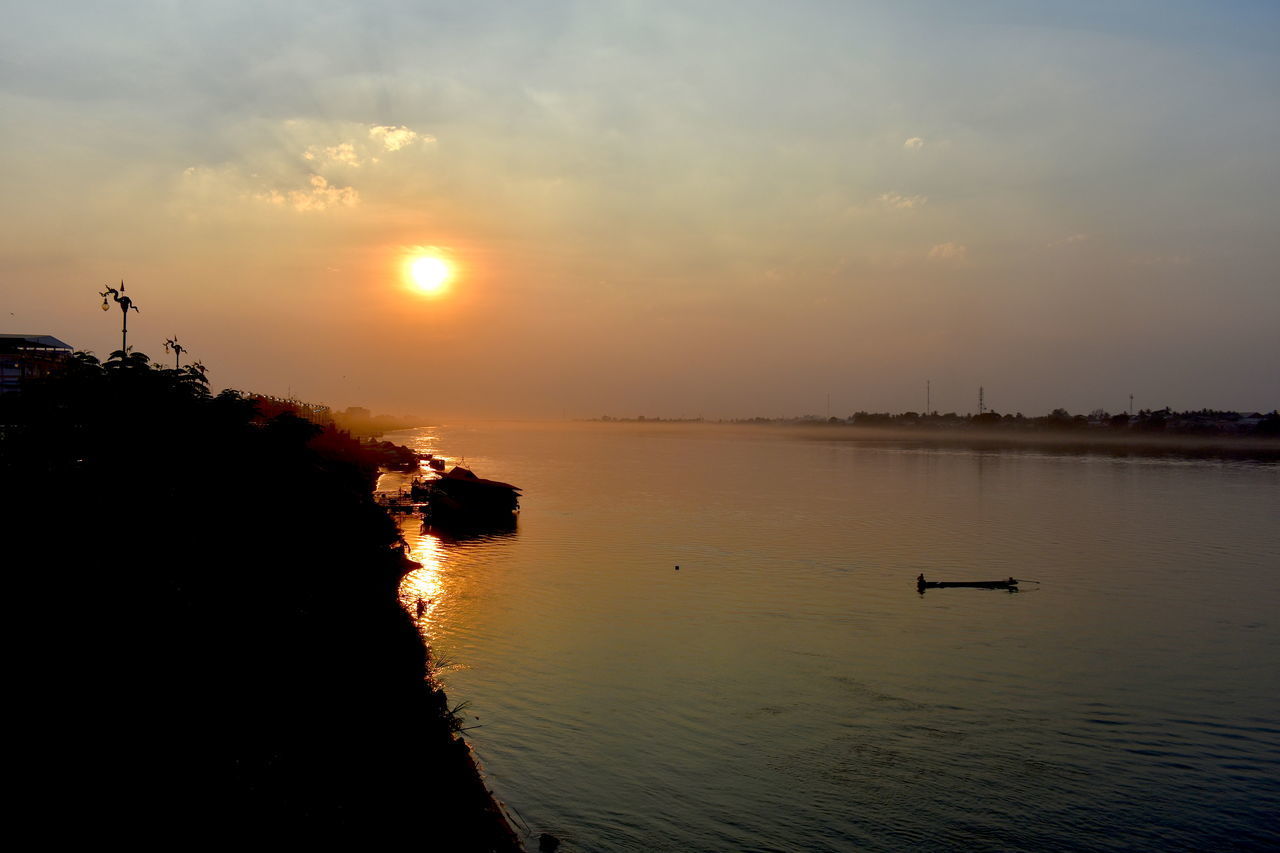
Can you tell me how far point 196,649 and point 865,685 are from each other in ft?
74.5

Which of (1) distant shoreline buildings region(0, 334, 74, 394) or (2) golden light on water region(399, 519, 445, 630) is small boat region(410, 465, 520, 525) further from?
(1) distant shoreline buildings region(0, 334, 74, 394)

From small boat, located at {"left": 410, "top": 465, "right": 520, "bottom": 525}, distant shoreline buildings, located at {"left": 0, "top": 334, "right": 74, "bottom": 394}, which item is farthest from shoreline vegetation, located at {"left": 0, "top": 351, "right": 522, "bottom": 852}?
small boat, located at {"left": 410, "top": 465, "right": 520, "bottom": 525}

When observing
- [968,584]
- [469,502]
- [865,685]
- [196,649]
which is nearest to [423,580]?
[469,502]

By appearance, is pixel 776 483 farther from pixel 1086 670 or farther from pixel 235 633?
pixel 235 633

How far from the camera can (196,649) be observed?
61.6 feet

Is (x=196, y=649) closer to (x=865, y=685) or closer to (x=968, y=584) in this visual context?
(x=865, y=685)

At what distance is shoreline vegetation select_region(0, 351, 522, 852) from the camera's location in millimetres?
13664

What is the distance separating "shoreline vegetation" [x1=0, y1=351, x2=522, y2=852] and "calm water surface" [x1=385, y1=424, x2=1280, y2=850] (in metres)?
4.15

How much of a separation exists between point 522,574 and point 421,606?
43.5 feet

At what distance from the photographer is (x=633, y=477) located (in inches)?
5374

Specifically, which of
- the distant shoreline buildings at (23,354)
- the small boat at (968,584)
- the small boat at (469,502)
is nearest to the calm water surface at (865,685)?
the small boat at (968,584)

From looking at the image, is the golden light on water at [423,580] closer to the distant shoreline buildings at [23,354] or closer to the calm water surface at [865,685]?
the calm water surface at [865,685]

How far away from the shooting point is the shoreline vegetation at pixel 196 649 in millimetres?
13664

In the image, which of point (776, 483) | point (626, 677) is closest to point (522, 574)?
point (626, 677)
